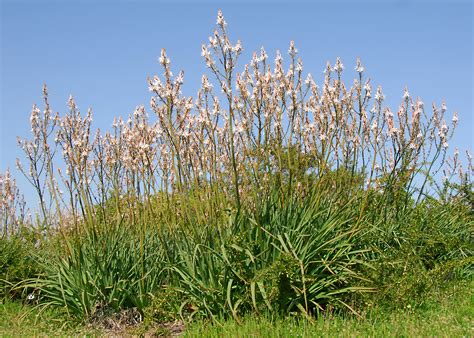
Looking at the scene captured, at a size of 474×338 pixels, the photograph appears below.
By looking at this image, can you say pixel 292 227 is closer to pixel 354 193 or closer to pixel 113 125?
pixel 354 193

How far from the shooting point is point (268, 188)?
7.01 m

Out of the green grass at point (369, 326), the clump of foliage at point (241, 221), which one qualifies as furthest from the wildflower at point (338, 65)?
the green grass at point (369, 326)

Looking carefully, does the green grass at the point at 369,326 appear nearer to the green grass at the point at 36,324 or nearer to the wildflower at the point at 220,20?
the green grass at the point at 36,324

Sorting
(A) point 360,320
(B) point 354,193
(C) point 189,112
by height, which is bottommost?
(A) point 360,320

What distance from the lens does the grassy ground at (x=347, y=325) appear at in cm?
531

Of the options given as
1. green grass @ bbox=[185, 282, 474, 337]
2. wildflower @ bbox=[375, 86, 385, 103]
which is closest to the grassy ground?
green grass @ bbox=[185, 282, 474, 337]

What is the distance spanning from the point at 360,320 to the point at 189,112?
2906 mm

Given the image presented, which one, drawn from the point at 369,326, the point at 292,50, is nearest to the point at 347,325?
the point at 369,326

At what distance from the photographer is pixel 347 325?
5680 millimetres

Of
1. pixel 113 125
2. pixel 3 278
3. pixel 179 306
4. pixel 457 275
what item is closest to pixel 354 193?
pixel 457 275

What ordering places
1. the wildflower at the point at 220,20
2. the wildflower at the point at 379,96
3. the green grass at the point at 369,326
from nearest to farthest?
the green grass at the point at 369,326 → the wildflower at the point at 220,20 → the wildflower at the point at 379,96

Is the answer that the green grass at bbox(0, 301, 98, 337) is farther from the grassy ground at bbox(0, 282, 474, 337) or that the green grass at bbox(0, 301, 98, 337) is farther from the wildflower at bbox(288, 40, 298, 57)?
the wildflower at bbox(288, 40, 298, 57)

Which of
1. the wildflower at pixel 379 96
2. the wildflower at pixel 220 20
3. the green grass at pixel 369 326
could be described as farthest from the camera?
the wildflower at pixel 379 96

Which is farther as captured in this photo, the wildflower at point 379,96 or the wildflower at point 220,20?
the wildflower at point 379,96
